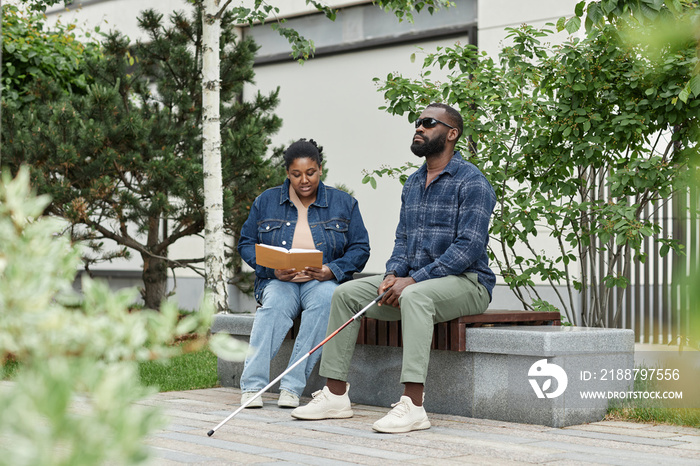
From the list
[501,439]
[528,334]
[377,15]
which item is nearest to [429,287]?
[528,334]

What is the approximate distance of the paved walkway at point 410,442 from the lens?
357cm

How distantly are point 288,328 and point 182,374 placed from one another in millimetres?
1530

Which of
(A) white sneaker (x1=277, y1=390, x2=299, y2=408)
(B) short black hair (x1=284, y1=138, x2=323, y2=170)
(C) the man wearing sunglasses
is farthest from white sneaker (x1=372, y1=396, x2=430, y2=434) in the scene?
(B) short black hair (x1=284, y1=138, x2=323, y2=170)

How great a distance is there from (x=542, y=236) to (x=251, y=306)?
4386 mm

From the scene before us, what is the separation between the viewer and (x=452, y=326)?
464 cm

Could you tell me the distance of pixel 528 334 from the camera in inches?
174

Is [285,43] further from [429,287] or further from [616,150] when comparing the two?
[429,287]

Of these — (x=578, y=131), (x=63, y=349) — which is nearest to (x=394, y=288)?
(x=578, y=131)

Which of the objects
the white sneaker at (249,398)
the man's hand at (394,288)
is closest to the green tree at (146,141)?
the white sneaker at (249,398)

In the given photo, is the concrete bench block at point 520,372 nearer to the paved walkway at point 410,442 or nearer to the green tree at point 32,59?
the paved walkway at point 410,442

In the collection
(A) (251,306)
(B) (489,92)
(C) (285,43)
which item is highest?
(C) (285,43)

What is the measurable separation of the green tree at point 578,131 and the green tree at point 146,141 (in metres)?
2.94

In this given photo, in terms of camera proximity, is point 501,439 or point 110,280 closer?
point 501,439

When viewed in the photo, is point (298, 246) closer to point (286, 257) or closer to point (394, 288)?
point (286, 257)
